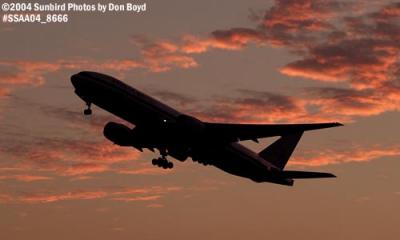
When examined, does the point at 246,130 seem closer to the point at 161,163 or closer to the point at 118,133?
the point at 161,163

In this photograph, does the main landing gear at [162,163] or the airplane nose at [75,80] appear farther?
the main landing gear at [162,163]

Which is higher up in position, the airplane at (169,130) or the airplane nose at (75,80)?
the airplane nose at (75,80)

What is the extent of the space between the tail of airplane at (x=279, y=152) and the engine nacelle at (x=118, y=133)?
74.9 ft

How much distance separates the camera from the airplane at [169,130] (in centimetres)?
6166

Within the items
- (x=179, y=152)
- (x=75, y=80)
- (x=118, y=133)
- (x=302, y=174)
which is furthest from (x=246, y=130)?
(x=75, y=80)

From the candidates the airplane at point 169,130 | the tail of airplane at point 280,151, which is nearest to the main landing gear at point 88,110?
the airplane at point 169,130

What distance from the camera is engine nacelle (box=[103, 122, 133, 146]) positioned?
6712 centimetres

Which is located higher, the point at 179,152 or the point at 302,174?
the point at 179,152

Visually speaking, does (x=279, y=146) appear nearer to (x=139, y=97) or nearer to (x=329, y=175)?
(x=329, y=175)

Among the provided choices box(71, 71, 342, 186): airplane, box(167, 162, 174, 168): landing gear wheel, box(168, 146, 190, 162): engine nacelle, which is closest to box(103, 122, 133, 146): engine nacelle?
box(71, 71, 342, 186): airplane

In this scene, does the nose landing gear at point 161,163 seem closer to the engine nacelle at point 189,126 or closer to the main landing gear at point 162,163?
the main landing gear at point 162,163

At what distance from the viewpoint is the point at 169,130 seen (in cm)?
6331

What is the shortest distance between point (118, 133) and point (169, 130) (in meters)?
6.92

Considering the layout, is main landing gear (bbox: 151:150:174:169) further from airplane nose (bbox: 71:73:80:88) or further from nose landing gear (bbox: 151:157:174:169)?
airplane nose (bbox: 71:73:80:88)
